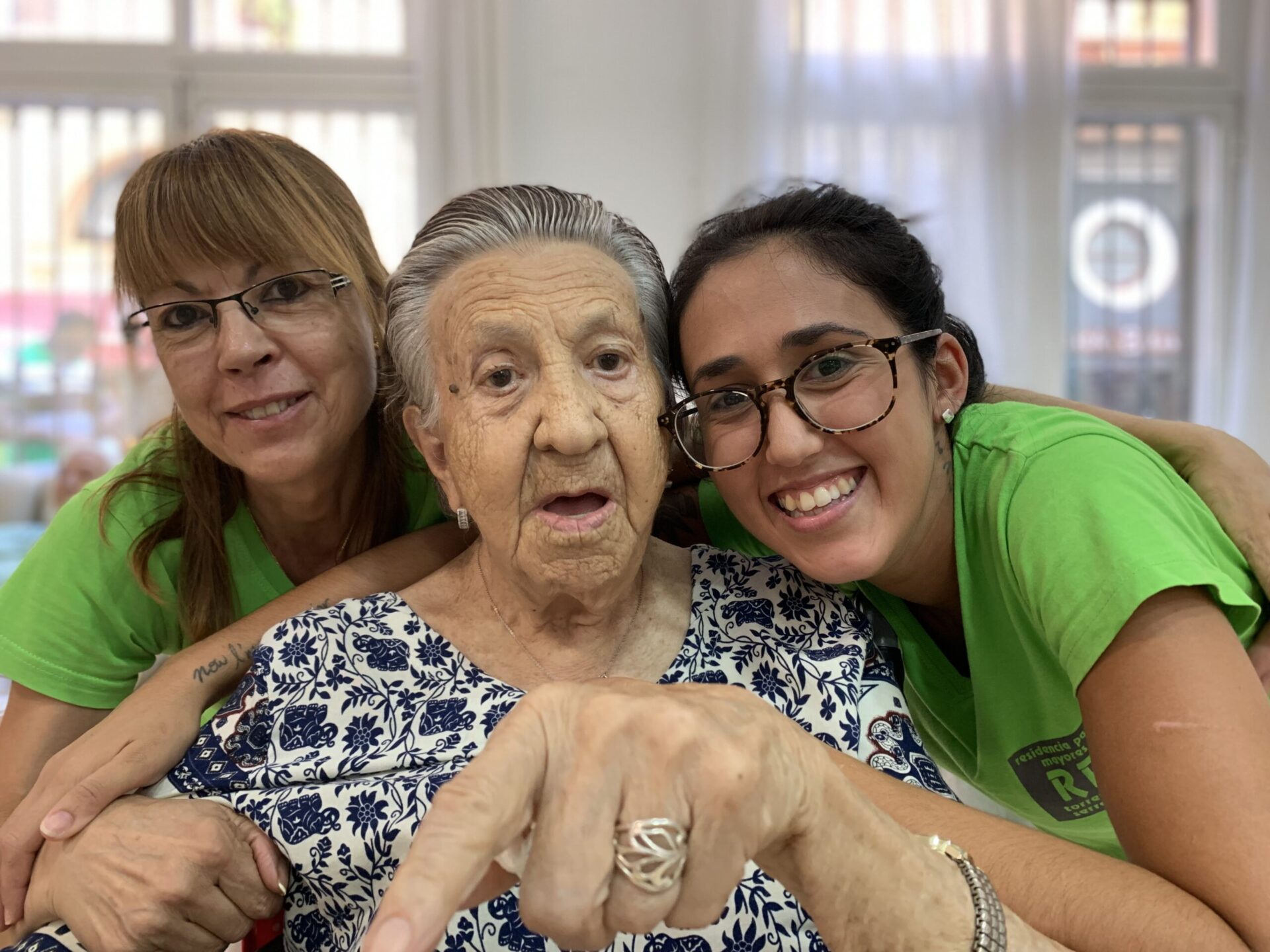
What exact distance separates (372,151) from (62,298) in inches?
65.5

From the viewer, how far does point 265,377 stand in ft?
5.53

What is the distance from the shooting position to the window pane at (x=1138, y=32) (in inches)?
228

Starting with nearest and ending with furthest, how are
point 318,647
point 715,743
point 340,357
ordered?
1. point 715,743
2. point 318,647
3. point 340,357

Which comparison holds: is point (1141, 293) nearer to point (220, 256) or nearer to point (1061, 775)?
point (1061, 775)

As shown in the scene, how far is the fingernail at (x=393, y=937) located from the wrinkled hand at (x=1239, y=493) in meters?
1.10

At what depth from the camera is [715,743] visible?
0.85 m

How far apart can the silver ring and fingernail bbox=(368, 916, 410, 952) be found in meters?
0.17

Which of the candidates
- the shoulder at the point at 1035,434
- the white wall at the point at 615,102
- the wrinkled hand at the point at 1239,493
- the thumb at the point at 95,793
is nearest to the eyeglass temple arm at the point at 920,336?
the shoulder at the point at 1035,434

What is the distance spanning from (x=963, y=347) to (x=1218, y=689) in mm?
672

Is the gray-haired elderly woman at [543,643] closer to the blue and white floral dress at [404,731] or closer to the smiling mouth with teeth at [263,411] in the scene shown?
the blue and white floral dress at [404,731]

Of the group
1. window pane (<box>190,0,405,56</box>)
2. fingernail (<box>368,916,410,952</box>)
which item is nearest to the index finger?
fingernail (<box>368,916,410,952</box>)

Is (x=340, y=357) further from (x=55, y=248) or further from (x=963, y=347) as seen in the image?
(x=55, y=248)

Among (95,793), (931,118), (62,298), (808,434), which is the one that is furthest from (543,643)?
(62,298)

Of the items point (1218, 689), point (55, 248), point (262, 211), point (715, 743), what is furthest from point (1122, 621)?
point (55, 248)
